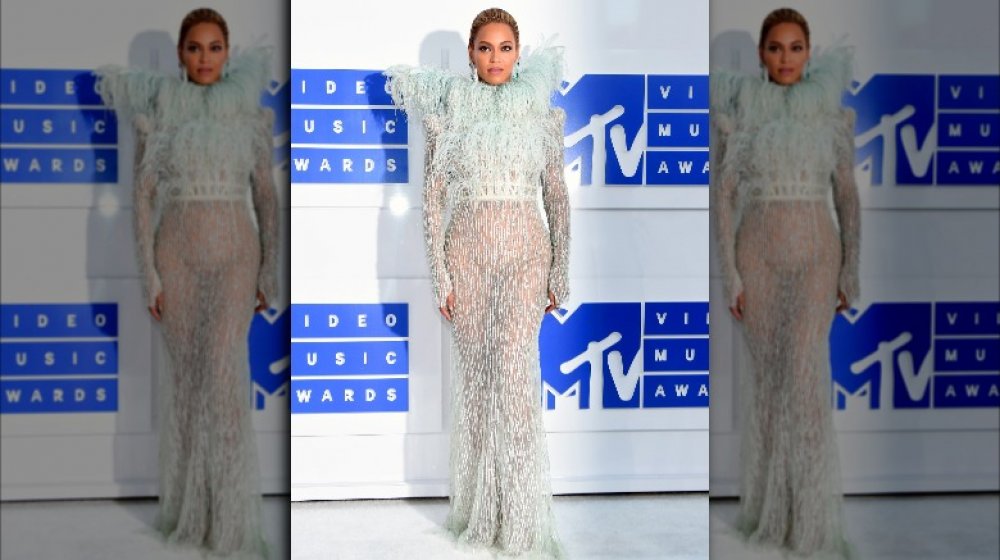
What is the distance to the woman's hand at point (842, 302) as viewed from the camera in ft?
5.84

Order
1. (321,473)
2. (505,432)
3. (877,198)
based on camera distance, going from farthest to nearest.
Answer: (321,473), (505,432), (877,198)

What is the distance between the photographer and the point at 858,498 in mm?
1807

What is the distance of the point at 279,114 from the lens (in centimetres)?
187

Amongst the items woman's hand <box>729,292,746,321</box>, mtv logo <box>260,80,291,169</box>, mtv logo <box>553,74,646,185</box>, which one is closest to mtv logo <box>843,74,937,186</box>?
woman's hand <box>729,292,746,321</box>

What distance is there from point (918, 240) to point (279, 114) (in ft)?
3.47

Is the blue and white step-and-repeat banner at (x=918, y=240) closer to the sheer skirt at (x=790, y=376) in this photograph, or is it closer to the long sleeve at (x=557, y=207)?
the sheer skirt at (x=790, y=376)

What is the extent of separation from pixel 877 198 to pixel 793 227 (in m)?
0.14

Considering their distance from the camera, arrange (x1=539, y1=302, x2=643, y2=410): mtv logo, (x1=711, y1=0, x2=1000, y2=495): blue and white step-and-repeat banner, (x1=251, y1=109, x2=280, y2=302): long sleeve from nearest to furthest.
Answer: (x1=711, y1=0, x2=1000, y2=495): blue and white step-and-repeat banner
(x1=251, y1=109, x2=280, y2=302): long sleeve
(x1=539, y1=302, x2=643, y2=410): mtv logo

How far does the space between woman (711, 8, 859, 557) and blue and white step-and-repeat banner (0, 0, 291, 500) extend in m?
0.77

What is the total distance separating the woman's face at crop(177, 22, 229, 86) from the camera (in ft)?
6.00

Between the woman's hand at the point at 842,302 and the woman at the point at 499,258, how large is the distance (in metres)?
1.00

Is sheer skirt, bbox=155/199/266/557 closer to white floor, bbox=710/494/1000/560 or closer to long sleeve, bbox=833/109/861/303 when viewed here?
white floor, bbox=710/494/1000/560

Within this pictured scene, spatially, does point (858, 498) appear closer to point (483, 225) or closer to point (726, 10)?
point (726, 10)

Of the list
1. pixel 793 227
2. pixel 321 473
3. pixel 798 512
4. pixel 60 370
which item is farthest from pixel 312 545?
pixel 793 227
